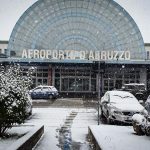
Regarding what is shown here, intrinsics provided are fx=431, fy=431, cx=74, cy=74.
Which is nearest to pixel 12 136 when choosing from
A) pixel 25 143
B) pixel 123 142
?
pixel 25 143

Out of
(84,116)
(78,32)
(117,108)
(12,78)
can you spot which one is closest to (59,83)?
(78,32)

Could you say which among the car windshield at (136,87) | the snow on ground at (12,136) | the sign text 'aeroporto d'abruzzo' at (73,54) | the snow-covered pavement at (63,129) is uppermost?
the sign text 'aeroporto d'abruzzo' at (73,54)

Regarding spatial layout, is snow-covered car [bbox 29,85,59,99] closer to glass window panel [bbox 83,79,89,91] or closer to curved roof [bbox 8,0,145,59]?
glass window panel [bbox 83,79,89,91]

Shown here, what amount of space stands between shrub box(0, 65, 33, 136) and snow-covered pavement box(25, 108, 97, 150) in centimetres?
119

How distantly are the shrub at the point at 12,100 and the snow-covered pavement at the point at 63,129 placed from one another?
1.19 meters

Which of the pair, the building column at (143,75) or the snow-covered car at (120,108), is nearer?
the snow-covered car at (120,108)

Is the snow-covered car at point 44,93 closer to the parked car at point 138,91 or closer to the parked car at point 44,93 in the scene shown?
the parked car at point 44,93

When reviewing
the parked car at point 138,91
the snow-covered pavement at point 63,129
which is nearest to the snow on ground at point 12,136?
the snow-covered pavement at point 63,129

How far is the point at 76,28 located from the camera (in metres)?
67.9

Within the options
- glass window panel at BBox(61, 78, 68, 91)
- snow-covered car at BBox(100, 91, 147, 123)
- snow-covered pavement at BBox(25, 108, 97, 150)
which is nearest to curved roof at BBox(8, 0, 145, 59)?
glass window panel at BBox(61, 78, 68, 91)

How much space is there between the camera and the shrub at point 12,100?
1355cm

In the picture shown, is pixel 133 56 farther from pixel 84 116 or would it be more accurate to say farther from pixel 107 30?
pixel 84 116

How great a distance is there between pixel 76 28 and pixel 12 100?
54.6 metres

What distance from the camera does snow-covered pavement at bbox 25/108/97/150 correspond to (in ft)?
46.5
